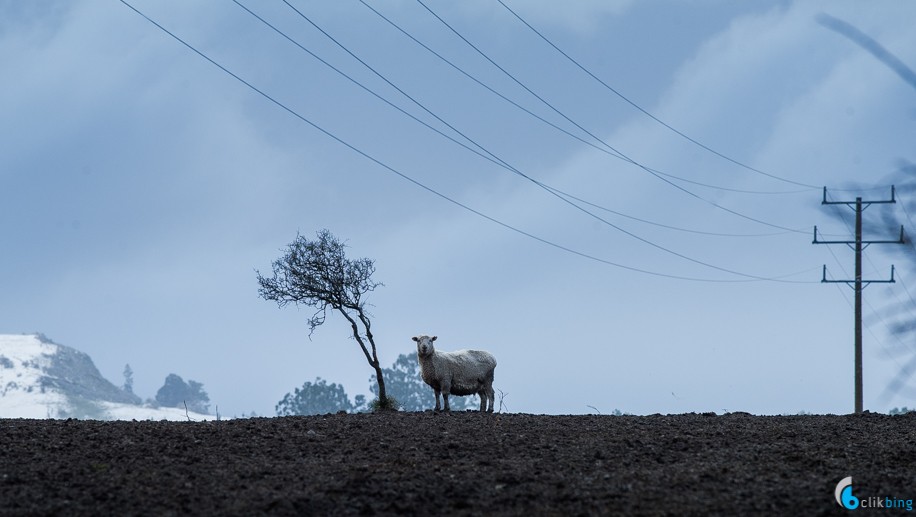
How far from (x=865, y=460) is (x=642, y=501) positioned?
6.57m

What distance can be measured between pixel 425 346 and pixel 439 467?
1356 centimetres

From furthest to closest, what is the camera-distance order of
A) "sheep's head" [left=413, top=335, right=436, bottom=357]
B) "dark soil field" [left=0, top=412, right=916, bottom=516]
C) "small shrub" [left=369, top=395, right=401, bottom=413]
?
"small shrub" [left=369, top=395, right=401, bottom=413] < "sheep's head" [left=413, top=335, right=436, bottom=357] < "dark soil field" [left=0, top=412, right=916, bottom=516]

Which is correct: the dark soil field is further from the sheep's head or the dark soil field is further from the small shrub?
the small shrub

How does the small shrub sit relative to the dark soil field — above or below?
above

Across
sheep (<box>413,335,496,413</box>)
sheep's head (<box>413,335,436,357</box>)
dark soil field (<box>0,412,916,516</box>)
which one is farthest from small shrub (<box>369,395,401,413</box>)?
dark soil field (<box>0,412,916,516</box>)

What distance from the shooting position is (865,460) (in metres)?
19.0

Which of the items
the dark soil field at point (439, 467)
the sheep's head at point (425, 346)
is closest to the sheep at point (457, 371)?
the sheep's head at point (425, 346)

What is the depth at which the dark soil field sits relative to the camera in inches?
575

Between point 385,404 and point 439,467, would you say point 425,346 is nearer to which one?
point 385,404

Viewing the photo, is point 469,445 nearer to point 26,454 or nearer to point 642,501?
point 642,501

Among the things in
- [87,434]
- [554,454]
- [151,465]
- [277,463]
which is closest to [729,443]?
[554,454]

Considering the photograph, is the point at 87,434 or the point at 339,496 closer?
the point at 339,496

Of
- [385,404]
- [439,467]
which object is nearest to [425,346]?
[385,404]

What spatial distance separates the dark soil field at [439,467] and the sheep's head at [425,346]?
20.4ft
